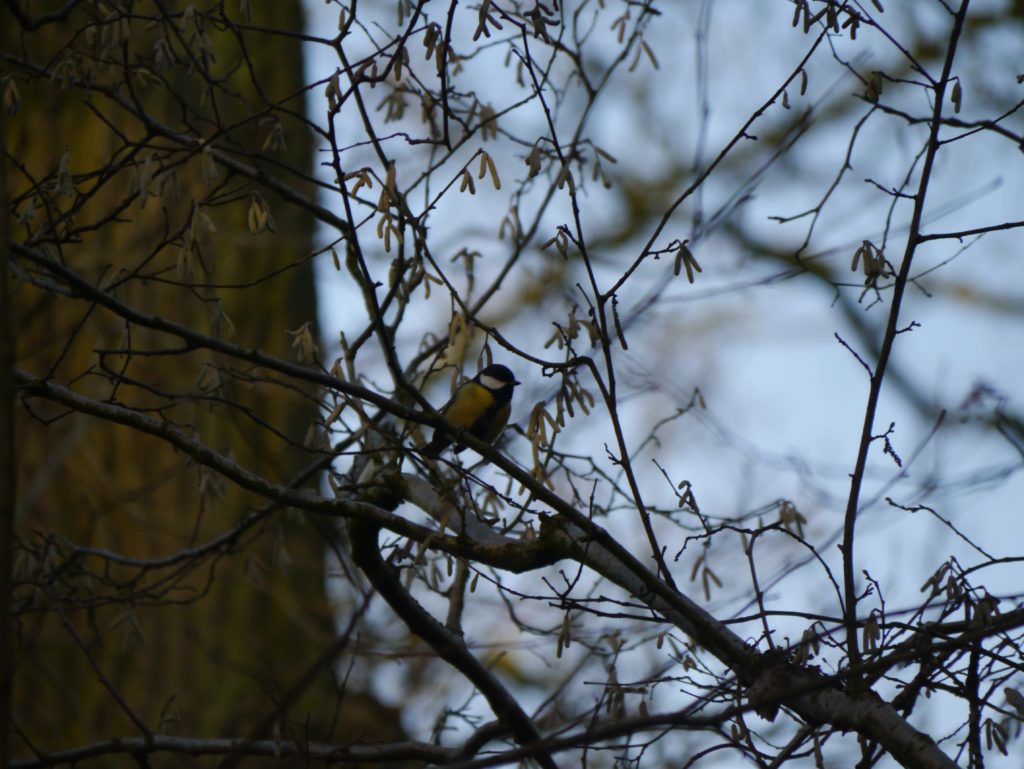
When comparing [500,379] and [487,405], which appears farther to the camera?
[500,379]

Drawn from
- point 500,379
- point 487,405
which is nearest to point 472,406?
point 487,405

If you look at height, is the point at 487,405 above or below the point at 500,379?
below

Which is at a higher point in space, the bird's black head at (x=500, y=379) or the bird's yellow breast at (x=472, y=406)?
the bird's black head at (x=500, y=379)

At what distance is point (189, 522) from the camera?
5020 mm

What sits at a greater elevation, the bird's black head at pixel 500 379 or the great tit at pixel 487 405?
the bird's black head at pixel 500 379

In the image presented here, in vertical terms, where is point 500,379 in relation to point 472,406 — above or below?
above

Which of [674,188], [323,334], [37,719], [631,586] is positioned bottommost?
[631,586]

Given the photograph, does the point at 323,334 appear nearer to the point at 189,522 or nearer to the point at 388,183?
the point at 189,522

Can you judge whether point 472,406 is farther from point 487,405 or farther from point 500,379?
point 500,379

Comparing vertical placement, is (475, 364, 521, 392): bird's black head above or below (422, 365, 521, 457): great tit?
above

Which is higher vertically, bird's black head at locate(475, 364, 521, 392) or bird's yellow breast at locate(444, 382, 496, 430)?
bird's black head at locate(475, 364, 521, 392)

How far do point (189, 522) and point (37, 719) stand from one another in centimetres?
106

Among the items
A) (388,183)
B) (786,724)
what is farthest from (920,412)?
(388,183)

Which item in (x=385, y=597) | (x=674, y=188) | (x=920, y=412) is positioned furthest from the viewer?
(x=674, y=188)
